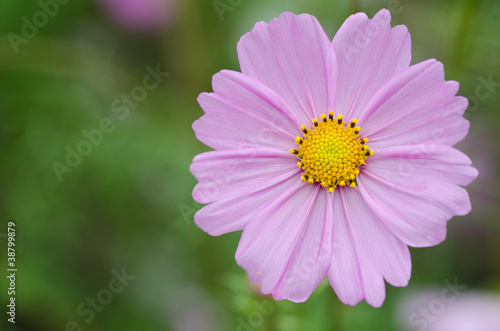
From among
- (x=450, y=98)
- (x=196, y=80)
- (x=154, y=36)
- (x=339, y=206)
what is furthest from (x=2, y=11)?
(x=450, y=98)

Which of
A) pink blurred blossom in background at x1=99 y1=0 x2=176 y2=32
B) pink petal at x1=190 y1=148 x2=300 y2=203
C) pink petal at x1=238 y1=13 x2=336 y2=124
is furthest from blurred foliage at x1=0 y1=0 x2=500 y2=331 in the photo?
pink petal at x1=238 y1=13 x2=336 y2=124

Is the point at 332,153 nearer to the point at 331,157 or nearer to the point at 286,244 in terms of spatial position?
the point at 331,157

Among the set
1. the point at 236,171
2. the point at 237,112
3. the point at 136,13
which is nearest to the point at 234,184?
the point at 236,171

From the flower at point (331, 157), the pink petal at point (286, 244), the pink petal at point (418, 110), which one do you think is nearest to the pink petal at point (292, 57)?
the flower at point (331, 157)

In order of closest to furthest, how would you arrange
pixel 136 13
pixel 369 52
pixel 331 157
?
1. pixel 369 52
2. pixel 331 157
3. pixel 136 13

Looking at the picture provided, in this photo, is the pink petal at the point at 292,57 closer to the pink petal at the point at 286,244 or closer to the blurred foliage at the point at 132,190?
the pink petal at the point at 286,244

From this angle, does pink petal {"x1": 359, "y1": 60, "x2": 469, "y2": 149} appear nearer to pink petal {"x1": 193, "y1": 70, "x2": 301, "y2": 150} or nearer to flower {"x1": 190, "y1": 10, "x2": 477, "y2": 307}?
flower {"x1": 190, "y1": 10, "x2": 477, "y2": 307}

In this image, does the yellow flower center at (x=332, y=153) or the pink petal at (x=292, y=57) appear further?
the yellow flower center at (x=332, y=153)
